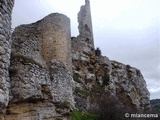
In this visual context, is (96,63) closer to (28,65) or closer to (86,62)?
(86,62)

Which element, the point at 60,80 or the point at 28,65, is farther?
the point at 60,80

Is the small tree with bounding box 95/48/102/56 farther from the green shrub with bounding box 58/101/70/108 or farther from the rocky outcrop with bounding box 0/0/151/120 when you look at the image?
the green shrub with bounding box 58/101/70/108

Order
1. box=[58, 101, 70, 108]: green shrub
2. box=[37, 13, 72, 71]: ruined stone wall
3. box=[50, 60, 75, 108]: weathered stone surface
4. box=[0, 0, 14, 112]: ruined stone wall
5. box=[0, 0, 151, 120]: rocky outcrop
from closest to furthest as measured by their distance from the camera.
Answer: box=[0, 0, 14, 112]: ruined stone wall
box=[0, 0, 151, 120]: rocky outcrop
box=[58, 101, 70, 108]: green shrub
box=[50, 60, 75, 108]: weathered stone surface
box=[37, 13, 72, 71]: ruined stone wall

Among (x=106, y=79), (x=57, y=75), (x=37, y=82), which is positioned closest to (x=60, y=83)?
(x=57, y=75)

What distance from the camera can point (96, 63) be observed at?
24219 millimetres

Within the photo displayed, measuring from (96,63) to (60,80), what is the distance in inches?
577

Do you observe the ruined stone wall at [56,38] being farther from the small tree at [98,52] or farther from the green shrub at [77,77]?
the small tree at [98,52]

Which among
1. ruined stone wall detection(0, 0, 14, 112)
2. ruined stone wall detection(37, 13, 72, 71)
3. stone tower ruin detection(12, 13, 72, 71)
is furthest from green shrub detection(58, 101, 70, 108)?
ruined stone wall detection(37, 13, 72, 71)

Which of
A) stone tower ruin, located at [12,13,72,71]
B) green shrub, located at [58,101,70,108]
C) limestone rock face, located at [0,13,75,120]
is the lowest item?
green shrub, located at [58,101,70,108]

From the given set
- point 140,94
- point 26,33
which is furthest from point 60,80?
point 140,94

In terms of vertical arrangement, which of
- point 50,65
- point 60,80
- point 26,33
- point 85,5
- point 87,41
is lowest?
point 60,80

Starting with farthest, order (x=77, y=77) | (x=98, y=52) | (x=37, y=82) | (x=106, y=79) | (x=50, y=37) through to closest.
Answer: (x=98, y=52), (x=106, y=79), (x=77, y=77), (x=50, y=37), (x=37, y=82)

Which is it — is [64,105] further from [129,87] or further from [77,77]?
[129,87]

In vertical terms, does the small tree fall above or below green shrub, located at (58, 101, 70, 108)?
above
